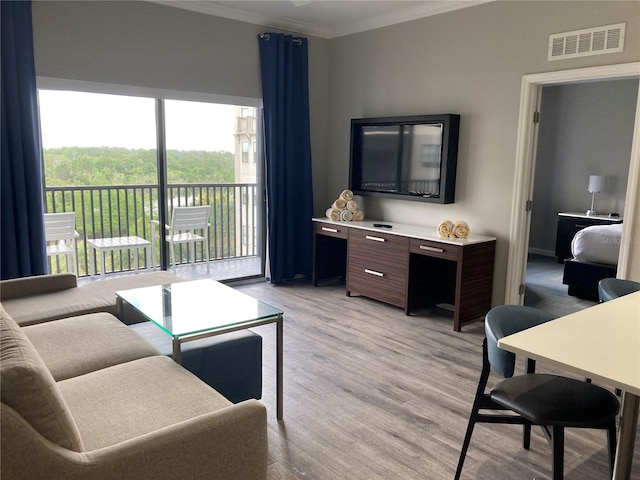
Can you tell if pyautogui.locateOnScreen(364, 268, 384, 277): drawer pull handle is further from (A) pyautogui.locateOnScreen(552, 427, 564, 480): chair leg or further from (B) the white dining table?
(A) pyautogui.locateOnScreen(552, 427, 564, 480): chair leg

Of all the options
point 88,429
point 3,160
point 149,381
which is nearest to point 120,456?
point 88,429

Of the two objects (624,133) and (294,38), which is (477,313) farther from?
(624,133)

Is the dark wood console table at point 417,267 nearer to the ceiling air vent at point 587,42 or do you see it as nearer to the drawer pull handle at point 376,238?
the drawer pull handle at point 376,238

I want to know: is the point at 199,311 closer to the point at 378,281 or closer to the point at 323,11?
the point at 378,281

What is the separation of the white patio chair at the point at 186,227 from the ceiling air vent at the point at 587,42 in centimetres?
355

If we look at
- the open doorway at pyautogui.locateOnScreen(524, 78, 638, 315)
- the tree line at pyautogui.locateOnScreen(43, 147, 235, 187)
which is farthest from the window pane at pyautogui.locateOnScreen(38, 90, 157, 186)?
the open doorway at pyautogui.locateOnScreen(524, 78, 638, 315)

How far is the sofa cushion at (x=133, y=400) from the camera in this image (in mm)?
1647

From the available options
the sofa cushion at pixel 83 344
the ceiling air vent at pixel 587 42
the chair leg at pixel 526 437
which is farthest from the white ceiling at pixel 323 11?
the chair leg at pixel 526 437

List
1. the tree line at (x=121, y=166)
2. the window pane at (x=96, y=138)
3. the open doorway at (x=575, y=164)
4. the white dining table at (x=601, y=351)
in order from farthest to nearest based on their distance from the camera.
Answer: the open doorway at (x=575, y=164)
the tree line at (x=121, y=166)
the window pane at (x=96, y=138)
the white dining table at (x=601, y=351)

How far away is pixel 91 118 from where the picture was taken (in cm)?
452

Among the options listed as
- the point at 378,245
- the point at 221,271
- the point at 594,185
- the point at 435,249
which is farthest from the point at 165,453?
the point at 594,185

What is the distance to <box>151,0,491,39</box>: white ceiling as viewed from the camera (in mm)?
4418

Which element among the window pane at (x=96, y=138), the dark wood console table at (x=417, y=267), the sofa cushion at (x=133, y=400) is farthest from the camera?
the window pane at (x=96, y=138)

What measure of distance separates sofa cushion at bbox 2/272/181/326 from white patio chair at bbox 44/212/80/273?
4.52 feet
